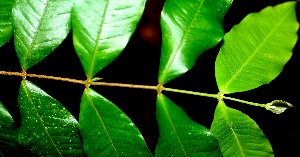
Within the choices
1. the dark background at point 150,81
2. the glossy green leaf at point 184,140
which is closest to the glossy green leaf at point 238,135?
the glossy green leaf at point 184,140

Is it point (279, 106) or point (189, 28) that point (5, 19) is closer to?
point (189, 28)

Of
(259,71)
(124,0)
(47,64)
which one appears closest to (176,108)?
(259,71)

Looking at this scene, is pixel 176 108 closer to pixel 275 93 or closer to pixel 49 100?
pixel 49 100

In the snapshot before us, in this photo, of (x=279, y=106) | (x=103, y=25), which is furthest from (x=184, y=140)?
(x=103, y=25)

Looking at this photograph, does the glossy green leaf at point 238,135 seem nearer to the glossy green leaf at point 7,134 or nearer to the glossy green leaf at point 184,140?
the glossy green leaf at point 184,140

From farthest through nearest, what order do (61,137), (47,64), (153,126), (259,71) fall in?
(153,126)
(47,64)
(61,137)
(259,71)

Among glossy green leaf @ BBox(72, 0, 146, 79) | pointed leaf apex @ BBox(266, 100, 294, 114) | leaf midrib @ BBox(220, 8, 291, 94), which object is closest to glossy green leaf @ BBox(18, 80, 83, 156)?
glossy green leaf @ BBox(72, 0, 146, 79)
